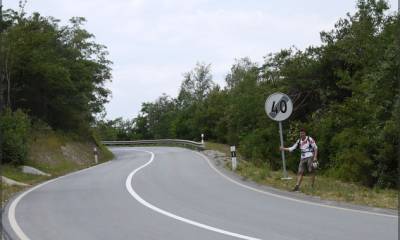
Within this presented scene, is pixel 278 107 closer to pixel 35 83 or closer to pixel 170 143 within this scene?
pixel 35 83

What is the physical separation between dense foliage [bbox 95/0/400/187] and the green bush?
11.3m

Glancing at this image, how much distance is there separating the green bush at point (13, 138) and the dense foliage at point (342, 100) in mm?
11311

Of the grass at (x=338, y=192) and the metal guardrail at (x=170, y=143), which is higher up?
the metal guardrail at (x=170, y=143)

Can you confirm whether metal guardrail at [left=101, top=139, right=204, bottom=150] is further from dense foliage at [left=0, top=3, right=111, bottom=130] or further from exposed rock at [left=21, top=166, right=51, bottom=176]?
exposed rock at [left=21, top=166, right=51, bottom=176]

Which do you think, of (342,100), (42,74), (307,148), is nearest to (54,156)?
(42,74)

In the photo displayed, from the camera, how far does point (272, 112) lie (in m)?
15.8

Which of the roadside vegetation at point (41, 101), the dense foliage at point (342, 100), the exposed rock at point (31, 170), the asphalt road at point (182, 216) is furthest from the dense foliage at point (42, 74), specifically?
the asphalt road at point (182, 216)

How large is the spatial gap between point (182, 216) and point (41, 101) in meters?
27.4

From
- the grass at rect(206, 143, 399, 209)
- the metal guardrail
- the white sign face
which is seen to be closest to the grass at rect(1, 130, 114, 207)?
the metal guardrail

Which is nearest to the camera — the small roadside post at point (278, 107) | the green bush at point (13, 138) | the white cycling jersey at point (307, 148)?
the white cycling jersey at point (307, 148)

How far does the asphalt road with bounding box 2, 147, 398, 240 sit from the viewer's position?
8.38 meters

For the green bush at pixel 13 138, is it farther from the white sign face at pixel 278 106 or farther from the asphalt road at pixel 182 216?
the white sign face at pixel 278 106

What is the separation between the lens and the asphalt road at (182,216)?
27.5 ft

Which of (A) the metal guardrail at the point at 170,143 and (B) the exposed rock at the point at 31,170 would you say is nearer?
(B) the exposed rock at the point at 31,170
